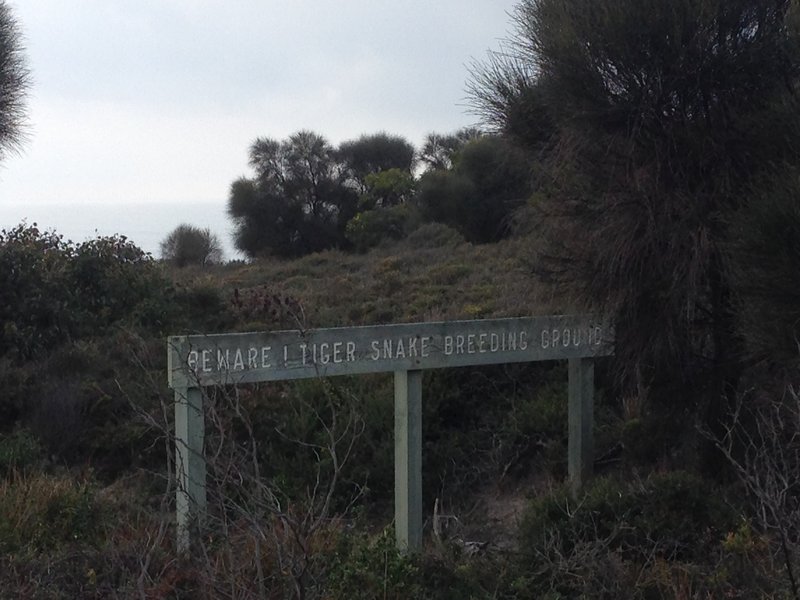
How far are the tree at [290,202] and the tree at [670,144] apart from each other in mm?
26570

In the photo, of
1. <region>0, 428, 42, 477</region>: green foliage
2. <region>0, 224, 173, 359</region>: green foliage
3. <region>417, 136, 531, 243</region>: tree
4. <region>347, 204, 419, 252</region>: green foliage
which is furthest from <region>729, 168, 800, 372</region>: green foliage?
<region>347, 204, 419, 252</region>: green foliage

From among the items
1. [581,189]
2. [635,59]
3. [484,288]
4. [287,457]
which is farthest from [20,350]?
[635,59]

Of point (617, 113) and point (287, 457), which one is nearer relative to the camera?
point (617, 113)

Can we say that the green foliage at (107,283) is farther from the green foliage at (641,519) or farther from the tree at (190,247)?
the tree at (190,247)

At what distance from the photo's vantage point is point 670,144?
732 cm

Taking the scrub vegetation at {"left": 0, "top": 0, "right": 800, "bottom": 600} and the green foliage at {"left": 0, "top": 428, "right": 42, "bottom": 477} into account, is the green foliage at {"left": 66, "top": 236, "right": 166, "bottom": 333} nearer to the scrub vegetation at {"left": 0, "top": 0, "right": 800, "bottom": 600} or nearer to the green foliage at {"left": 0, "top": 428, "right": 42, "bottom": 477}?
the scrub vegetation at {"left": 0, "top": 0, "right": 800, "bottom": 600}

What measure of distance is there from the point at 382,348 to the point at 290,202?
1153 inches

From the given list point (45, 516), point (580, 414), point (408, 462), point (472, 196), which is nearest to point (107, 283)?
point (45, 516)

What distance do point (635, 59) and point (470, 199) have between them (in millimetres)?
22875

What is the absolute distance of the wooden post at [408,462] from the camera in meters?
7.14

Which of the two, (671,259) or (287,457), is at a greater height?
(671,259)

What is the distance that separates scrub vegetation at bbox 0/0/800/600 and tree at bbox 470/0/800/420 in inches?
0.7

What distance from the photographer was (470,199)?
30078 millimetres

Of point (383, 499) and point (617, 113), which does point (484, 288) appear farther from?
point (617, 113)
